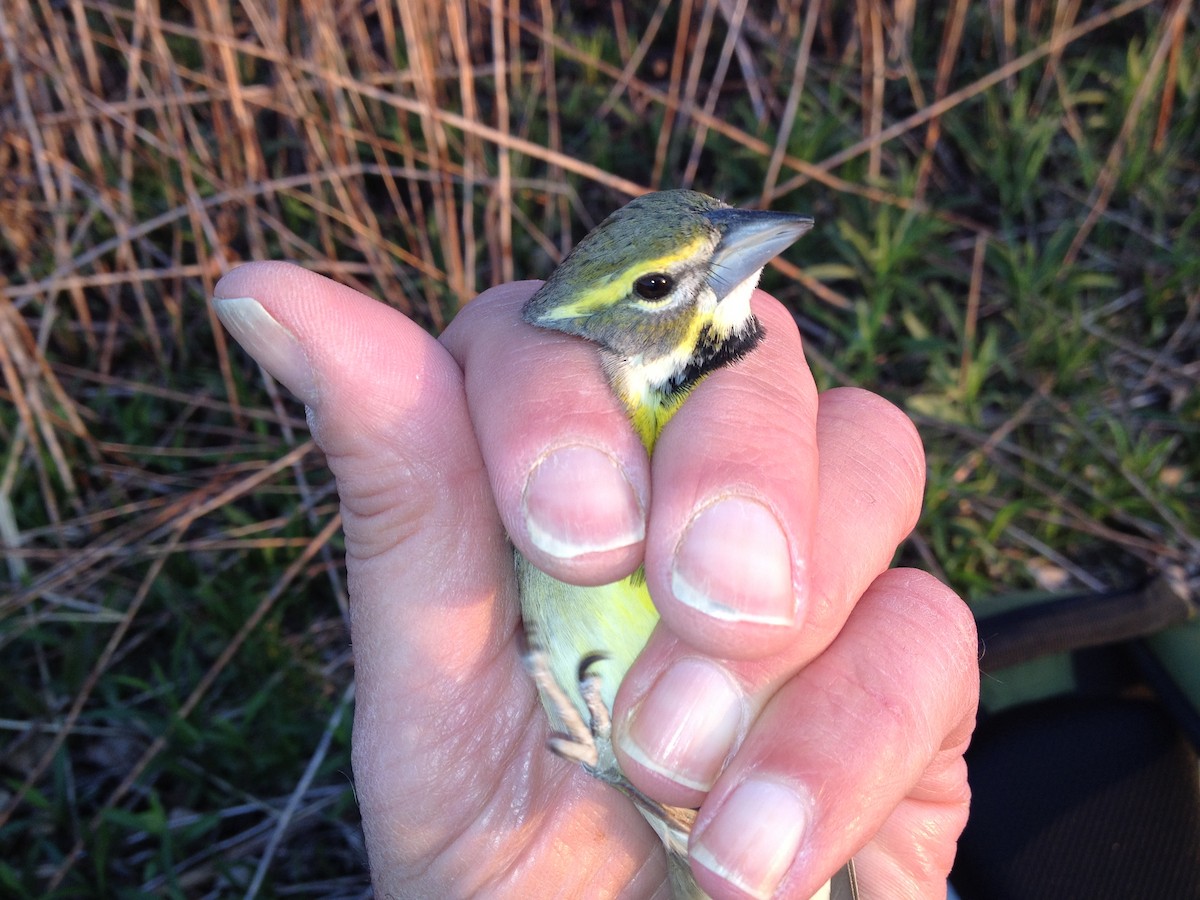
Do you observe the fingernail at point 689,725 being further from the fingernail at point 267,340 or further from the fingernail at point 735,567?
the fingernail at point 267,340

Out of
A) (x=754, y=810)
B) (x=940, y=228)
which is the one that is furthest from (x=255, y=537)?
(x=940, y=228)

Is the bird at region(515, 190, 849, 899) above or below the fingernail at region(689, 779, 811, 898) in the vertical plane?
above

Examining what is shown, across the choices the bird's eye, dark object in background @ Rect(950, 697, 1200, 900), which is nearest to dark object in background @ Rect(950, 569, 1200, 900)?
dark object in background @ Rect(950, 697, 1200, 900)

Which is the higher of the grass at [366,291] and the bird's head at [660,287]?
the bird's head at [660,287]

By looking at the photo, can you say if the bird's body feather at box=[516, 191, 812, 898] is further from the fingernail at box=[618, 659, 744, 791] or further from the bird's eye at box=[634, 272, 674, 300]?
the fingernail at box=[618, 659, 744, 791]

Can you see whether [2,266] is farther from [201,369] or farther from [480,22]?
[480,22]

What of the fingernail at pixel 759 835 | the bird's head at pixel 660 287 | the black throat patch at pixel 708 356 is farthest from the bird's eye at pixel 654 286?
the fingernail at pixel 759 835
